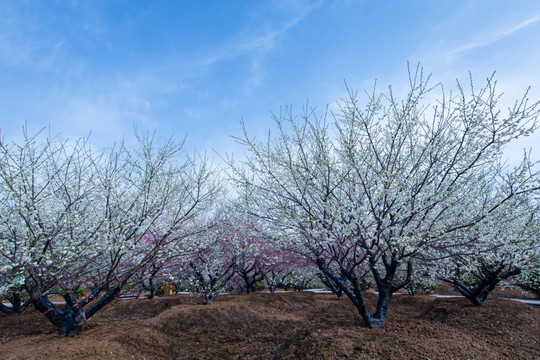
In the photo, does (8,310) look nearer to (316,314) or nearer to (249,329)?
(249,329)

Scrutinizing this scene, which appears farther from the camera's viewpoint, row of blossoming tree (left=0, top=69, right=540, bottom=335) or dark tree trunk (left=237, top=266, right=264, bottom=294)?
dark tree trunk (left=237, top=266, right=264, bottom=294)

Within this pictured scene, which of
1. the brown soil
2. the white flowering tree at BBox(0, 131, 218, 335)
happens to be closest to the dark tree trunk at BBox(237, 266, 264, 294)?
the brown soil

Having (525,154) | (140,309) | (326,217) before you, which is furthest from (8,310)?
(525,154)

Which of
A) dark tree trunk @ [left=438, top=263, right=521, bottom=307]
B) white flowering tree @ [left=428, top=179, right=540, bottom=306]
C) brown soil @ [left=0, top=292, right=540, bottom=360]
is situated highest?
white flowering tree @ [left=428, top=179, right=540, bottom=306]

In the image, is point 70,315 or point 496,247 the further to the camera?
point 70,315

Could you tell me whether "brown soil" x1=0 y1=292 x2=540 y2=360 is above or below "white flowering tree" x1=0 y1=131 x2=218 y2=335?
below

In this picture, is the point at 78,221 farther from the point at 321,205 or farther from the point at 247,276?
the point at 247,276

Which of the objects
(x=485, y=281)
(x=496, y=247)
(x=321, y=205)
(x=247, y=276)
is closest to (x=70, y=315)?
(x=321, y=205)

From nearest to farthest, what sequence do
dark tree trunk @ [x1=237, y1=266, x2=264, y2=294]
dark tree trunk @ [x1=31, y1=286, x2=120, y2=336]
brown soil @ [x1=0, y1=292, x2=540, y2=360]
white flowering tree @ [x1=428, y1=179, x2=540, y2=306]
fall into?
brown soil @ [x1=0, y1=292, x2=540, y2=360], white flowering tree @ [x1=428, y1=179, x2=540, y2=306], dark tree trunk @ [x1=31, y1=286, x2=120, y2=336], dark tree trunk @ [x1=237, y1=266, x2=264, y2=294]

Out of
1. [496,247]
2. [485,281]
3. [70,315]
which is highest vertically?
[496,247]

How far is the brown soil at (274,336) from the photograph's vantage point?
4.46 metres

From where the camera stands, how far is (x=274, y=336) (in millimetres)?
6715

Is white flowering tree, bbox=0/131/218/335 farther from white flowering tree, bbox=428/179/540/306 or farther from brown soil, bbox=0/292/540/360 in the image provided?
white flowering tree, bbox=428/179/540/306

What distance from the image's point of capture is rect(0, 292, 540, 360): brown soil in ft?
14.6
